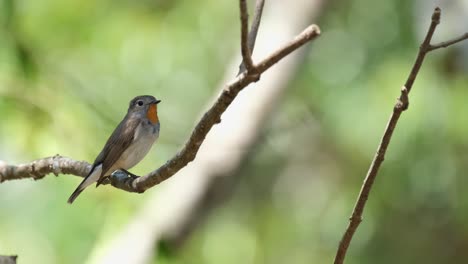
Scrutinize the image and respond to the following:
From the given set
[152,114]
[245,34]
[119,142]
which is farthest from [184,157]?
[152,114]

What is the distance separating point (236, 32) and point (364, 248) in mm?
3298

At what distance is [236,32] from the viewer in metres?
12.0

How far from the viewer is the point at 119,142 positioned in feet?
17.5

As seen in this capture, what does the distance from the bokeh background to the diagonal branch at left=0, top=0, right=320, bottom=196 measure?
1925 millimetres

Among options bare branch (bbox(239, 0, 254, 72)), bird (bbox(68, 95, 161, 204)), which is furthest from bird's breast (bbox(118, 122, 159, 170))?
bare branch (bbox(239, 0, 254, 72))

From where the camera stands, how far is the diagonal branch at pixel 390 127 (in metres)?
2.44

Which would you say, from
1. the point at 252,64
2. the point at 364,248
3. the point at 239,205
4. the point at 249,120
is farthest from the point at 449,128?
the point at 252,64

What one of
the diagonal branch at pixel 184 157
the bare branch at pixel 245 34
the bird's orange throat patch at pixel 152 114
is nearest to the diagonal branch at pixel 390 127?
the diagonal branch at pixel 184 157

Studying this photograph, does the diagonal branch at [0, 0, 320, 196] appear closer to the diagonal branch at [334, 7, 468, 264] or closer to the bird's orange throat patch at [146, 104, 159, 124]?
the diagonal branch at [334, 7, 468, 264]

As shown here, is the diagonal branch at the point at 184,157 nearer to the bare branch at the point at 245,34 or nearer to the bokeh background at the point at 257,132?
the bare branch at the point at 245,34

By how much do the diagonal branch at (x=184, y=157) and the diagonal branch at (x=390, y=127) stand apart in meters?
0.30

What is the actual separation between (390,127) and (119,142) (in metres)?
3.06

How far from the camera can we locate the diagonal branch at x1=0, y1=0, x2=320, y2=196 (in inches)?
93.5

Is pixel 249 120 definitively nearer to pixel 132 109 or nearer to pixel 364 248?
pixel 132 109
